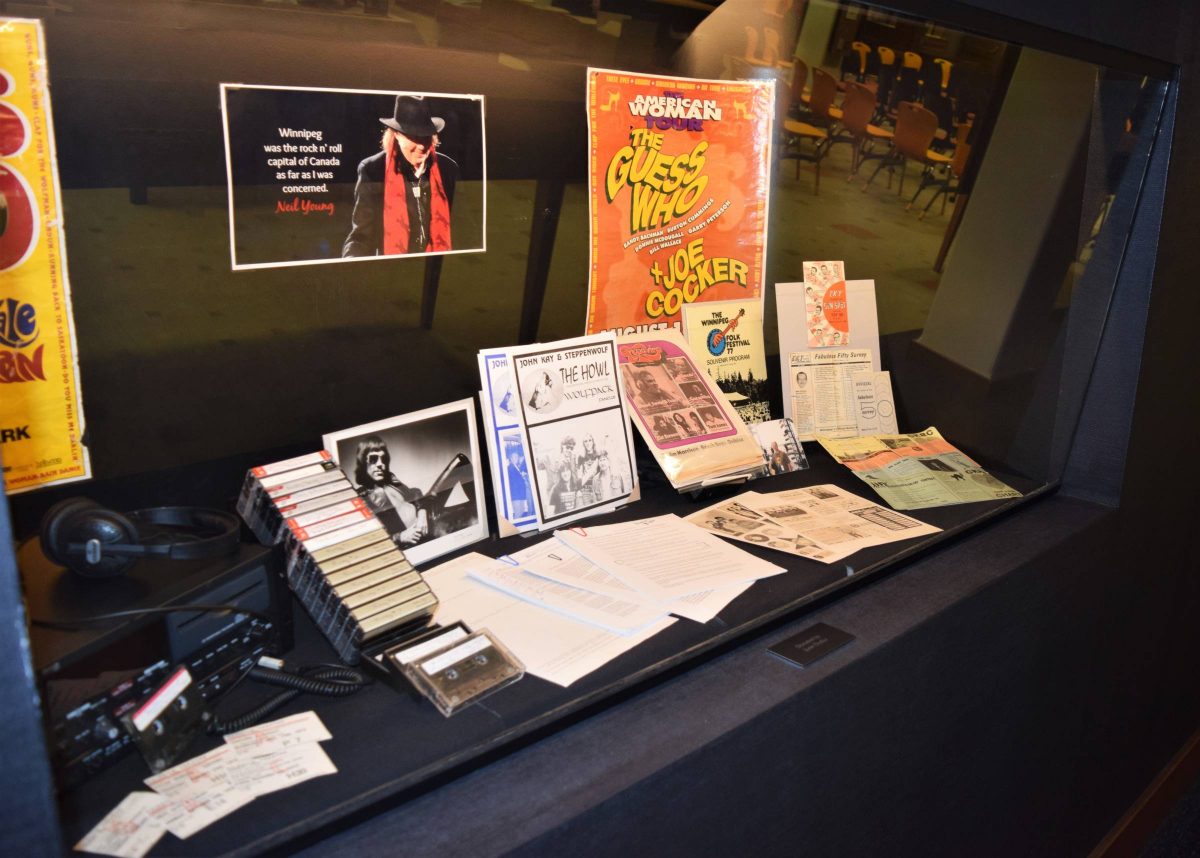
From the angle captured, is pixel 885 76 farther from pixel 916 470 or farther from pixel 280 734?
pixel 280 734

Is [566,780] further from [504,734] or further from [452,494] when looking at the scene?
[452,494]

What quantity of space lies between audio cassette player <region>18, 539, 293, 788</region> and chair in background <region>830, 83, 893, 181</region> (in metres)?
1.35

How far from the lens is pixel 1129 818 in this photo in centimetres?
264

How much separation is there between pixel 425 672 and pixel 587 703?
0.20m

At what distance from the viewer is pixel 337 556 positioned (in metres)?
1.22

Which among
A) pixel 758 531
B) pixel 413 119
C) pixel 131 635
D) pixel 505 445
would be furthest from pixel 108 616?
pixel 758 531

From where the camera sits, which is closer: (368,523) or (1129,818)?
(368,523)

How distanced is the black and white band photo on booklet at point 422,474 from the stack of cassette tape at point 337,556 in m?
0.08

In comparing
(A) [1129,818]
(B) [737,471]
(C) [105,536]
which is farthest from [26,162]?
(A) [1129,818]

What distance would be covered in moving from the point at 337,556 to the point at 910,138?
148 centimetres

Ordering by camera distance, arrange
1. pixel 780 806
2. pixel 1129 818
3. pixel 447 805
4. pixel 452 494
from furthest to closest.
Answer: pixel 1129 818
pixel 452 494
pixel 780 806
pixel 447 805

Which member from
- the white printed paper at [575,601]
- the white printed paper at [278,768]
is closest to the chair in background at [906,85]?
the white printed paper at [575,601]

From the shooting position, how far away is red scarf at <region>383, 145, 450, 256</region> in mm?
1392

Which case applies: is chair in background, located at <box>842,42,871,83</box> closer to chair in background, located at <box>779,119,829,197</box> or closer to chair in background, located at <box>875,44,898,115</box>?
chair in background, located at <box>875,44,898,115</box>
